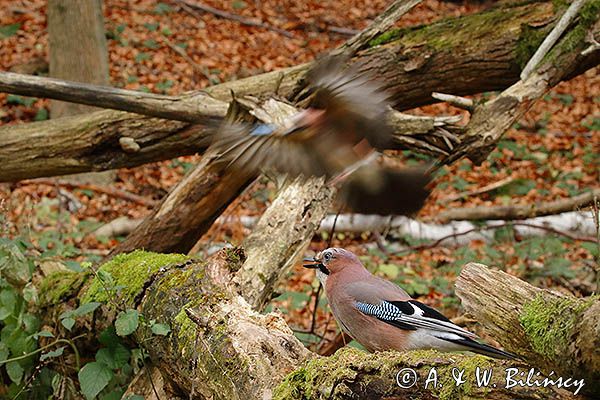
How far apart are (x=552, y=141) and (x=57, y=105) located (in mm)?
6965

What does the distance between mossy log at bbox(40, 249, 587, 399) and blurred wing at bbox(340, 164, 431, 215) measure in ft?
2.38

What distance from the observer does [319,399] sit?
227 centimetres

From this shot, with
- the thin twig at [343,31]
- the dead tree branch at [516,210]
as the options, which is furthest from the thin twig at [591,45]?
the thin twig at [343,31]

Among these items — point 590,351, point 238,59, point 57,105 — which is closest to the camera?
point 590,351

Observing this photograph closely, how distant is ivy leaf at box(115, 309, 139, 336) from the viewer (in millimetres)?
3234

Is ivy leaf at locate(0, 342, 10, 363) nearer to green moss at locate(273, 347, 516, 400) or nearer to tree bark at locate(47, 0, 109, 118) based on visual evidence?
green moss at locate(273, 347, 516, 400)

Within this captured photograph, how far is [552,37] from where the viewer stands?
17.1 ft

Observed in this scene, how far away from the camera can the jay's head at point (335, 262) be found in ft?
11.8

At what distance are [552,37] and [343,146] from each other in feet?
8.28

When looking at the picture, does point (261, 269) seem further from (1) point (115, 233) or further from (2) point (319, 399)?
(1) point (115, 233)

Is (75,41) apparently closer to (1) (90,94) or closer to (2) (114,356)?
(1) (90,94)

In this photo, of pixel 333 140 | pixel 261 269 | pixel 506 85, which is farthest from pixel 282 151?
pixel 506 85

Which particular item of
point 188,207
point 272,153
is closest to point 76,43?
point 188,207

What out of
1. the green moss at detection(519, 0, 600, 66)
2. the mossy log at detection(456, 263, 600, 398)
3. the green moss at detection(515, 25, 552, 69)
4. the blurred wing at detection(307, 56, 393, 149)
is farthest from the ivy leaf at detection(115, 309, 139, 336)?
the green moss at detection(515, 25, 552, 69)
